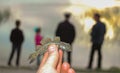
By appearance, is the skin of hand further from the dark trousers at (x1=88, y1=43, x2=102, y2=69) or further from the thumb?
the dark trousers at (x1=88, y1=43, x2=102, y2=69)

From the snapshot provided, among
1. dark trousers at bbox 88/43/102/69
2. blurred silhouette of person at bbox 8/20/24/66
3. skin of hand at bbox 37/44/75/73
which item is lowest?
dark trousers at bbox 88/43/102/69

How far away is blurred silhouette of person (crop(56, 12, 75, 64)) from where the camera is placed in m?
3.39

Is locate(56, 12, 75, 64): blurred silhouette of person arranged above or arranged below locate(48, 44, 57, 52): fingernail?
below

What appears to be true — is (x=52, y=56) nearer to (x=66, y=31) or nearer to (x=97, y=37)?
(x=66, y=31)

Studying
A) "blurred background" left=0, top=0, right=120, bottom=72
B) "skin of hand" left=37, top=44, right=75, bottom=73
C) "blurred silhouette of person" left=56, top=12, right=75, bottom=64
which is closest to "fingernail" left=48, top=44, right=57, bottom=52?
"skin of hand" left=37, top=44, right=75, bottom=73

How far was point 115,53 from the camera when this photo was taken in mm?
3539

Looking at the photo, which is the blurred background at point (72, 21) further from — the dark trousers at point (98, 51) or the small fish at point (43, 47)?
the small fish at point (43, 47)

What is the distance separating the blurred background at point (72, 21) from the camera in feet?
11.5

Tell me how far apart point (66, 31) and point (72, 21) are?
0.18m

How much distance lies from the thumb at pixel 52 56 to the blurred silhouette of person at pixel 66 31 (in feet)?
7.97

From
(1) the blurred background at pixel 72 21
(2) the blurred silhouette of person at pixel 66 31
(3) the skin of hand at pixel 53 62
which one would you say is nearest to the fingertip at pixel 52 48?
(3) the skin of hand at pixel 53 62

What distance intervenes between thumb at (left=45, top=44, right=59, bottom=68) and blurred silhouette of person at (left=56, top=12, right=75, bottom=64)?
243cm

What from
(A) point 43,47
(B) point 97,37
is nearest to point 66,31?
(B) point 97,37

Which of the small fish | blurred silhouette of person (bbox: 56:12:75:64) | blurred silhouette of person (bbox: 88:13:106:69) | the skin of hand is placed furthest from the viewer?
blurred silhouette of person (bbox: 88:13:106:69)
